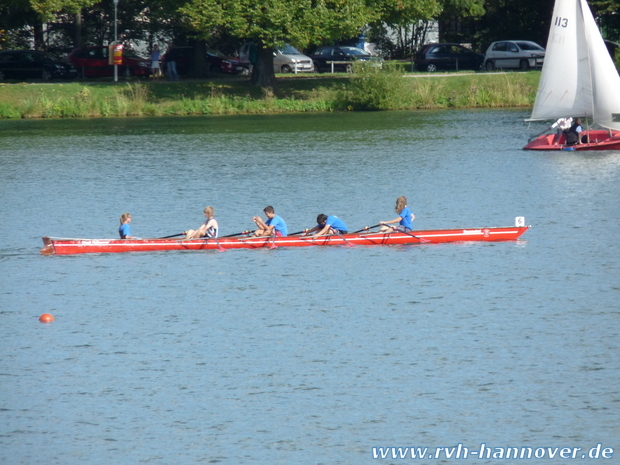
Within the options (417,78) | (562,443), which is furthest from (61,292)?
(417,78)

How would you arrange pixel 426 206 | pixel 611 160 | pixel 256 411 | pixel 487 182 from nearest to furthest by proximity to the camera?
pixel 256 411 → pixel 426 206 → pixel 487 182 → pixel 611 160

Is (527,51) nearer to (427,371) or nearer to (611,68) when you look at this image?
(611,68)

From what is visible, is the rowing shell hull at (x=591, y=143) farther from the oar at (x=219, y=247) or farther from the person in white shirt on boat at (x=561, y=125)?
the oar at (x=219, y=247)

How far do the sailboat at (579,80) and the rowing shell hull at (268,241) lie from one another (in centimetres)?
1907

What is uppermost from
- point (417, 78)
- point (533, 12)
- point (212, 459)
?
point (533, 12)

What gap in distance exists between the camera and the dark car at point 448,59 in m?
71.0

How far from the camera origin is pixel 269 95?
61.2 meters

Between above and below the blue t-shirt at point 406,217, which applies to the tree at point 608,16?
above

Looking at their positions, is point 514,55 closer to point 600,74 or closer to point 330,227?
point 600,74

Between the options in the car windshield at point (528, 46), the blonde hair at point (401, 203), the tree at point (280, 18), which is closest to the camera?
the blonde hair at point (401, 203)

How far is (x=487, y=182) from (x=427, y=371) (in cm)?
2113

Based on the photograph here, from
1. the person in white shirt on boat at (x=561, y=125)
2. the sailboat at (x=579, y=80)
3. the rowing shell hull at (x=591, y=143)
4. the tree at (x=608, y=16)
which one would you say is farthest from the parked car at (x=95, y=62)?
the tree at (x=608, y=16)

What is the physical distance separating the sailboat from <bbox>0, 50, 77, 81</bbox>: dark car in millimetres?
31539

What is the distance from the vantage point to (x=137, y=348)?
2066 centimetres
